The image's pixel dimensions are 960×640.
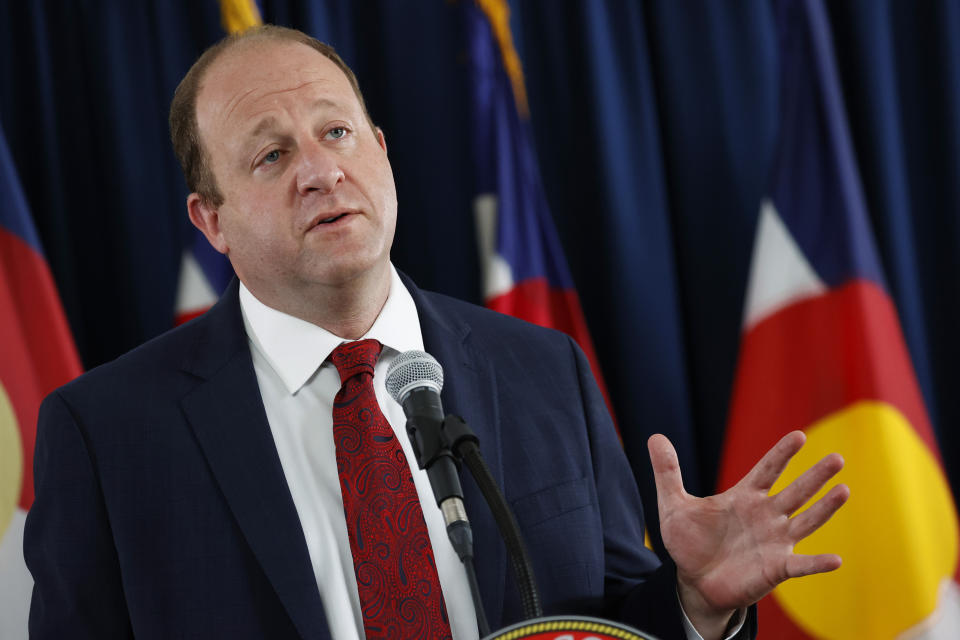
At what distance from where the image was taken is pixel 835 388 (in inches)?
101

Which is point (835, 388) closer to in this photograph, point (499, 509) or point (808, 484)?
point (808, 484)

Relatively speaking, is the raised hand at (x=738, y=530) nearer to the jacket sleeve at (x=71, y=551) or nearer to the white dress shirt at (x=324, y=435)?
the white dress shirt at (x=324, y=435)

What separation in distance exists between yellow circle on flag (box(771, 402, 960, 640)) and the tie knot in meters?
1.32

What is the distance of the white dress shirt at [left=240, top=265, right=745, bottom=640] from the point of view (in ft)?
4.50

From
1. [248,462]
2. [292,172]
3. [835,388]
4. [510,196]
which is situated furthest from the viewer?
[510,196]

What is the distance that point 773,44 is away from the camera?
288 centimetres

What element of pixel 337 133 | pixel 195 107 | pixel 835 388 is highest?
pixel 195 107

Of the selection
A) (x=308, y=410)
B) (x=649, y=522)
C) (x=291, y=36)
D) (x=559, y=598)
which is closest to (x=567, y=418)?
(x=559, y=598)

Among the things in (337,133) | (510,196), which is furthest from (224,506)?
(510,196)

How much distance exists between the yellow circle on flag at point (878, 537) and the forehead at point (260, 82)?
151 centimetres

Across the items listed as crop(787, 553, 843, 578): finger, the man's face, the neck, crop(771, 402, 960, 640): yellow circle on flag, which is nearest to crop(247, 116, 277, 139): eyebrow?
the man's face

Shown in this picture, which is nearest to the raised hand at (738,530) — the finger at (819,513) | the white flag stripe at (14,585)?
the finger at (819,513)

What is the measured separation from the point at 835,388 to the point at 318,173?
65.2 inches

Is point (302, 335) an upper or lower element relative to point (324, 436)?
upper
